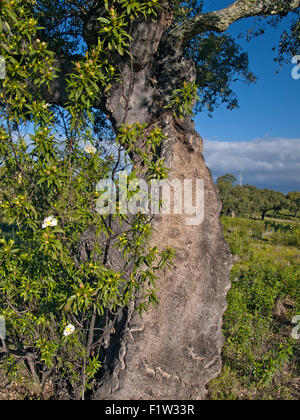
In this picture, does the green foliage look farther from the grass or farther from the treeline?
the treeline

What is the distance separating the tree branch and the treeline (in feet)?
96.4

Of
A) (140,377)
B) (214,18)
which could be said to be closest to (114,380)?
(140,377)

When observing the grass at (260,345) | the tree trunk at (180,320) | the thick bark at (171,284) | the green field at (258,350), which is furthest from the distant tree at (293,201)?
the tree trunk at (180,320)

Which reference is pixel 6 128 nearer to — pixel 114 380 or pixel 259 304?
pixel 114 380

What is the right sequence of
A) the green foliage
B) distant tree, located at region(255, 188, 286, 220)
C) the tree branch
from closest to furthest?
the green foliage
the tree branch
distant tree, located at region(255, 188, 286, 220)

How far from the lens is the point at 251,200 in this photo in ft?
125

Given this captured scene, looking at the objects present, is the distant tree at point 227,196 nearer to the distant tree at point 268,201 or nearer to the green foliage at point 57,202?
the distant tree at point 268,201

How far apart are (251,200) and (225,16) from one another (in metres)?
35.2

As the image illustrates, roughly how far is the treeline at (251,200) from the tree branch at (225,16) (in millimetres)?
29376

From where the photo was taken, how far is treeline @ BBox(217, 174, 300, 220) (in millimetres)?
34969

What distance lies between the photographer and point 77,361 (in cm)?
336

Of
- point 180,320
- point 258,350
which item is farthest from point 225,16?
point 258,350

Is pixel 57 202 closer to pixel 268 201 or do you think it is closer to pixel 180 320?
pixel 180 320

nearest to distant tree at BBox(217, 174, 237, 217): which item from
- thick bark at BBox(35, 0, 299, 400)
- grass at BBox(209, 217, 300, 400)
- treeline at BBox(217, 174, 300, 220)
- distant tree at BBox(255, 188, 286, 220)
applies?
treeline at BBox(217, 174, 300, 220)
